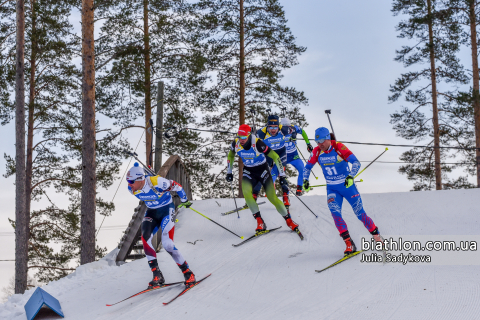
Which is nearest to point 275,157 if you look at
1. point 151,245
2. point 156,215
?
point 156,215

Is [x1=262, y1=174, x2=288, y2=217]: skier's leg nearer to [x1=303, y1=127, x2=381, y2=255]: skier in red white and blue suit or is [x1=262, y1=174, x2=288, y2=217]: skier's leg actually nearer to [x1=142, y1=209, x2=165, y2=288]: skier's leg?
[x1=303, y1=127, x2=381, y2=255]: skier in red white and blue suit

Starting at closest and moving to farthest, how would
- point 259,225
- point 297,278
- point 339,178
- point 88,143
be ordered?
point 297,278 → point 339,178 → point 259,225 → point 88,143

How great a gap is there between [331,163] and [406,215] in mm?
3563

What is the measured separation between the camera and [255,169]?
8.45m

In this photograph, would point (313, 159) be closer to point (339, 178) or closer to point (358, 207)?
point (339, 178)

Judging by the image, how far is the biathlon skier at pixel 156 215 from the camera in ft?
21.1

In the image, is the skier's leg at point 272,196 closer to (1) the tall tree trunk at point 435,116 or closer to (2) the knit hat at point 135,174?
(2) the knit hat at point 135,174

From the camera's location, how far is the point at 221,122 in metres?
17.1

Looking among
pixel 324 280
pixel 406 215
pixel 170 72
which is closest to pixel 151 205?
pixel 324 280

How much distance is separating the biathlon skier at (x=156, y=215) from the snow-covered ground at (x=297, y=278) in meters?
0.30

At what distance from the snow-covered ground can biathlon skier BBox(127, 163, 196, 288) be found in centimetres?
30

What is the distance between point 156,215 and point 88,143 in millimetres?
4755

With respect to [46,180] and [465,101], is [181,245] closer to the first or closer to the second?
[46,180]

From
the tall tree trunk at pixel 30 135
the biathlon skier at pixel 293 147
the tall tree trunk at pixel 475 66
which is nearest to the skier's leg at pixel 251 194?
the biathlon skier at pixel 293 147
